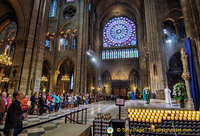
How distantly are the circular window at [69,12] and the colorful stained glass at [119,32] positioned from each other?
34.1ft

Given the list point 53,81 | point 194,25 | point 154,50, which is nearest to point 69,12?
point 53,81

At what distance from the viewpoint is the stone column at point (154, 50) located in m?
11.5

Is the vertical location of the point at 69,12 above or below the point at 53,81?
above

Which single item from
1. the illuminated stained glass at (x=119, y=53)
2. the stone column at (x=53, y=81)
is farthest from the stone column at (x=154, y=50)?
the stone column at (x=53, y=81)

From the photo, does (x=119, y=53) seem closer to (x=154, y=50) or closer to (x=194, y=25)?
(x=154, y=50)

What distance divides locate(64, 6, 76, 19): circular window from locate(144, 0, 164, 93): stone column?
12280 millimetres

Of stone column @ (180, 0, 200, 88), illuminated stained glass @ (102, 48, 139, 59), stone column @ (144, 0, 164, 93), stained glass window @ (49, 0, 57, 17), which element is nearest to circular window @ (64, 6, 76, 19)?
stained glass window @ (49, 0, 57, 17)

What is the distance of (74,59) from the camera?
56.7 ft

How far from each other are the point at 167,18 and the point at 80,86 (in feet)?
50.1

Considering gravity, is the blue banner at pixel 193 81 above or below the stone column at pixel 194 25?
below

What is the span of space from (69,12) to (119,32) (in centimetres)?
1260

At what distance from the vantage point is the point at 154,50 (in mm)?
12234

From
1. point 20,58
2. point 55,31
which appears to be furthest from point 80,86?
point 55,31

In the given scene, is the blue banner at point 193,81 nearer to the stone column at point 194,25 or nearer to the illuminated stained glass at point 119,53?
the stone column at point 194,25
